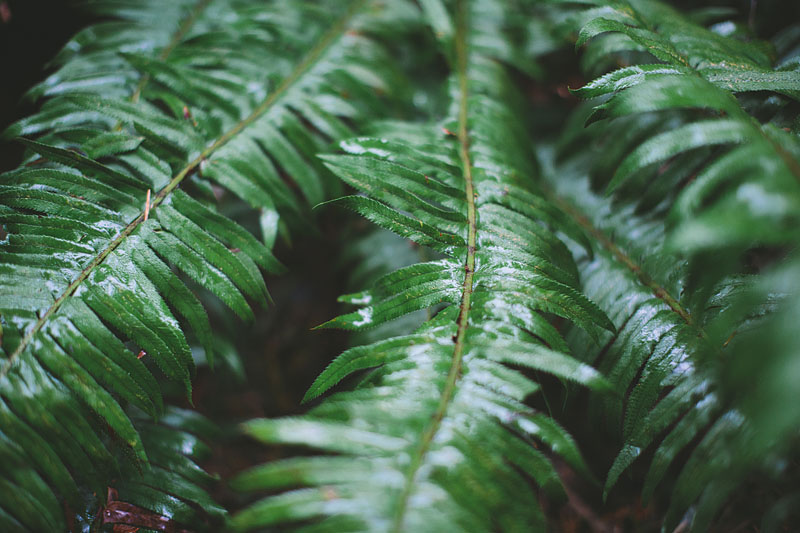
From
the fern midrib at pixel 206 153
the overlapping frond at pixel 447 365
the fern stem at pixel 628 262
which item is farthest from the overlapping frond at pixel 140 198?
the fern stem at pixel 628 262

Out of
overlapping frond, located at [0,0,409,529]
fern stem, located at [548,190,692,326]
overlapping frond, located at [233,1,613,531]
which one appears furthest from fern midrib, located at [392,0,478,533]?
fern stem, located at [548,190,692,326]

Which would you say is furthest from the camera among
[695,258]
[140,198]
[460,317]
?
[140,198]

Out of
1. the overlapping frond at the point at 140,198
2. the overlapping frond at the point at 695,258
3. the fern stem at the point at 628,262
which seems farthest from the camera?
the fern stem at the point at 628,262

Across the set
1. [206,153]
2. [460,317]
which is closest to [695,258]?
[460,317]

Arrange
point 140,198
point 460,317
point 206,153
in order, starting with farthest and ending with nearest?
A: point 206,153 < point 140,198 < point 460,317

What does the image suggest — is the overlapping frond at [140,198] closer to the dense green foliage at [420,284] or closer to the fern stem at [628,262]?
the dense green foliage at [420,284]

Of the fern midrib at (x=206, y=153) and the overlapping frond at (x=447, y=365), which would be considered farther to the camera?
the fern midrib at (x=206, y=153)

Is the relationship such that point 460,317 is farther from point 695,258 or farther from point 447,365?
point 695,258

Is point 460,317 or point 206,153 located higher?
point 206,153

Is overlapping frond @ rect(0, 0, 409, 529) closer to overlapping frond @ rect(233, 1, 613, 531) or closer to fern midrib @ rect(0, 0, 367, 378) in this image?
fern midrib @ rect(0, 0, 367, 378)
